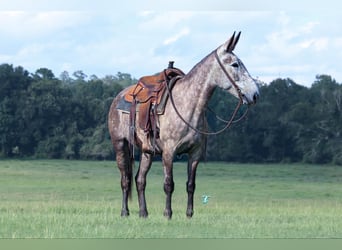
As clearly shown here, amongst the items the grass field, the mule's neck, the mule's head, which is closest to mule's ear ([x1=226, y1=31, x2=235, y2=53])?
the mule's head

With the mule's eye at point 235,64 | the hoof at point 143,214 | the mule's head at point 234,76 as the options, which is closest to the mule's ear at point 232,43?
the mule's head at point 234,76

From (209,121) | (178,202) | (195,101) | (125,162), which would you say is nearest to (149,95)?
(195,101)

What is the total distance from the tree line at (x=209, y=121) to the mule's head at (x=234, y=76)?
51.5 ft

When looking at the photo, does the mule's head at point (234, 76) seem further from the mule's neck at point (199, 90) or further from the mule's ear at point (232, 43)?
the mule's neck at point (199, 90)

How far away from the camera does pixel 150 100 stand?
13570mm

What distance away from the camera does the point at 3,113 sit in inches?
1174

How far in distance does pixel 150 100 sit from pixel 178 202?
910 cm

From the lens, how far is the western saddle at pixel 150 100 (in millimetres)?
13289

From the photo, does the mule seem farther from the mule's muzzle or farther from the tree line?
the tree line

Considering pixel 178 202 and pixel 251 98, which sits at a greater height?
pixel 251 98

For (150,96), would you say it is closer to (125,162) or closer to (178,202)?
(125,162)

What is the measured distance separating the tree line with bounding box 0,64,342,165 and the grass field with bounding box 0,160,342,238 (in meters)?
0.84

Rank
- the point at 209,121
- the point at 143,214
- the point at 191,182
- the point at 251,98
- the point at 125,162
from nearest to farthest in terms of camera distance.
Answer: the point at 251,98, the point at 191,182, the point at 143,214, the point at 125,162, the point at 209,121

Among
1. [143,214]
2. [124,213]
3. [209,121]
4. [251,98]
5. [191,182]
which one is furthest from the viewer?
[209,121]
